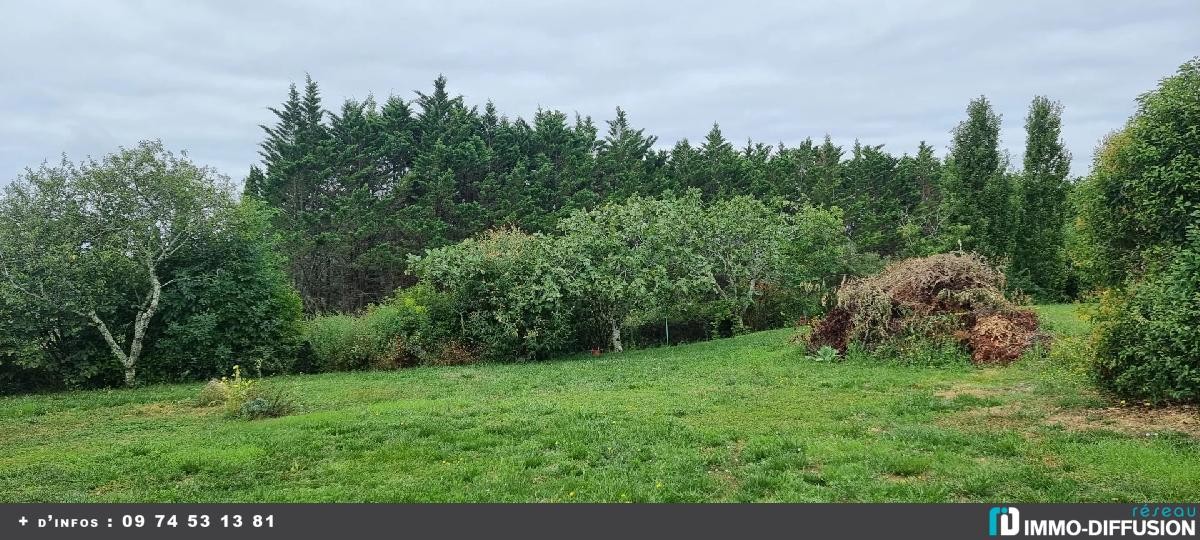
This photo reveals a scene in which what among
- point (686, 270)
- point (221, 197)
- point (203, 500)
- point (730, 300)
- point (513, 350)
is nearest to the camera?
point (203, 500)

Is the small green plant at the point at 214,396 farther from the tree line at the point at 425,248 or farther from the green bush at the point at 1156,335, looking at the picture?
the green bush at the point at 1156,335

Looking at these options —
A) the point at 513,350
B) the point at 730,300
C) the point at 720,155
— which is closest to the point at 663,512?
the point at 513,350

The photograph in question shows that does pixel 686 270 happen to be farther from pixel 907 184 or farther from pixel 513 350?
pixel 907 184

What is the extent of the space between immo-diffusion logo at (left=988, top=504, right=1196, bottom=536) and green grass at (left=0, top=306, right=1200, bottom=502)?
315 millimetres

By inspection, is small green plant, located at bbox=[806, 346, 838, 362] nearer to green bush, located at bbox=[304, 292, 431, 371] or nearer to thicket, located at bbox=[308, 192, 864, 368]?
thicket, located at bbox=[308, 192, 864, 368]

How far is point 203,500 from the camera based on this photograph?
18.9ft

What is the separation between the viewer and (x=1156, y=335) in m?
7.62

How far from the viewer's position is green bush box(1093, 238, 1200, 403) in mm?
7348

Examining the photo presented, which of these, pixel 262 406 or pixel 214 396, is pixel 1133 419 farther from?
pixel 214 396

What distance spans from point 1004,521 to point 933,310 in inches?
412

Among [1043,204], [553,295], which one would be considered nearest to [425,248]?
[553,295]

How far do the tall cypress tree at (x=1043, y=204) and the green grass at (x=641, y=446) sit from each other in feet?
66.4

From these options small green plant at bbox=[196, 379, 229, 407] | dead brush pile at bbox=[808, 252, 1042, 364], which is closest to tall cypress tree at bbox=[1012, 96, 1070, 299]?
dead brush pile at bbox=[808, 252, 1042, 364]

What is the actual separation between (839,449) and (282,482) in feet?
17.4
